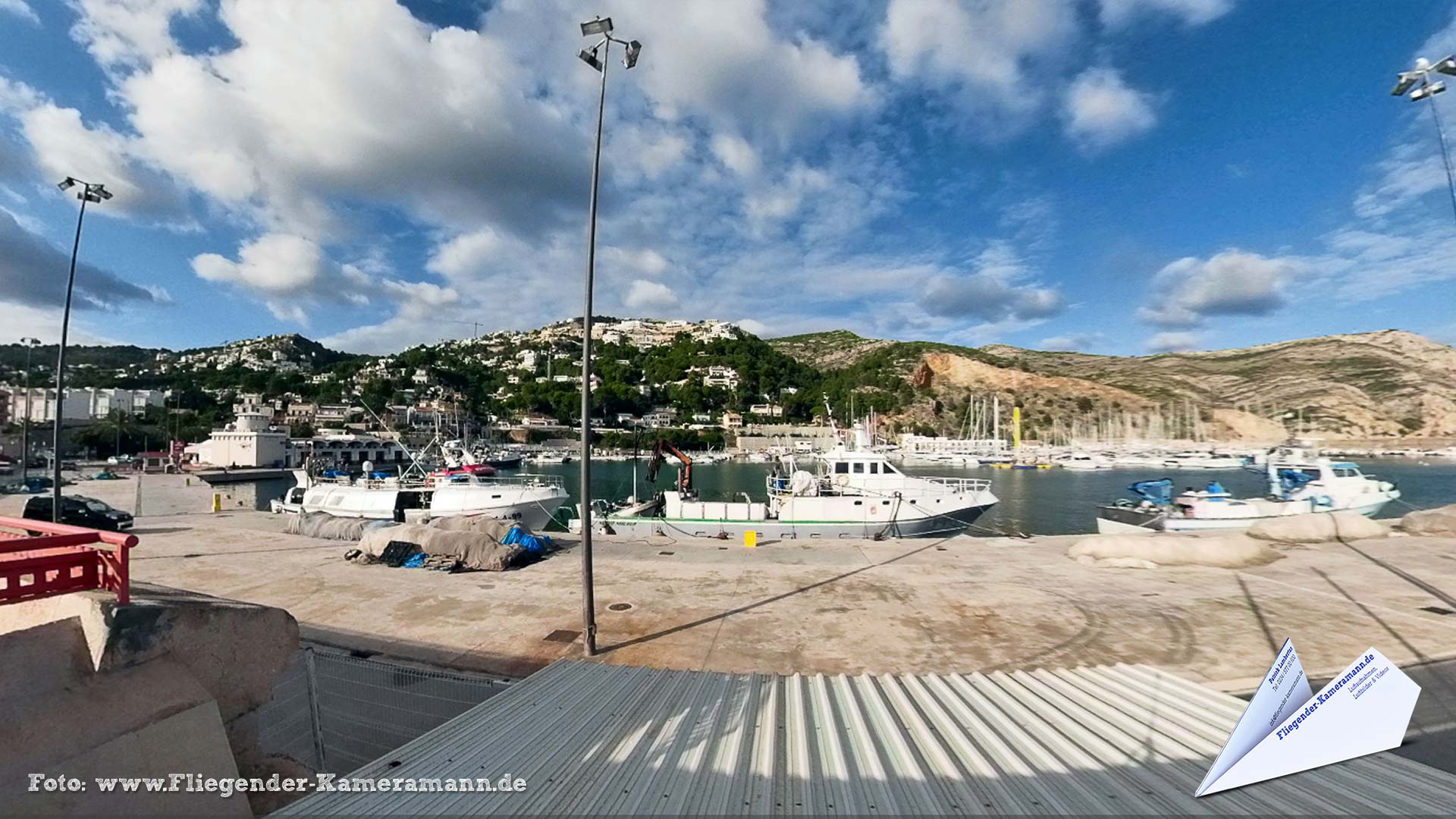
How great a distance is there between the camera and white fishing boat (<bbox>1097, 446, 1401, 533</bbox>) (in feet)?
77.0

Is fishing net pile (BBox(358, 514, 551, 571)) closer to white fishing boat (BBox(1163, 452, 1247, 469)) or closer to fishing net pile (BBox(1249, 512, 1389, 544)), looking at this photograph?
fishing net pile (BBox(1249, 512, 1389, 544))

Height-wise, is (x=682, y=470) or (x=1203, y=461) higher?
(x=682, y=470)

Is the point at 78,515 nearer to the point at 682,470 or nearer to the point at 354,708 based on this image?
the point at 354,708

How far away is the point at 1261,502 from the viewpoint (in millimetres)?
23969

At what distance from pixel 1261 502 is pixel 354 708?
108 ft

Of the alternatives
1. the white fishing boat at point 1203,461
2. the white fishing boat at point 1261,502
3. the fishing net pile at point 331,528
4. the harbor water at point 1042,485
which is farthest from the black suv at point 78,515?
the white fishing boat at point 1203,461

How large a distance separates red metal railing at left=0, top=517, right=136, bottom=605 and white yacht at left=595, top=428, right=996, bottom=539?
57.6 ft

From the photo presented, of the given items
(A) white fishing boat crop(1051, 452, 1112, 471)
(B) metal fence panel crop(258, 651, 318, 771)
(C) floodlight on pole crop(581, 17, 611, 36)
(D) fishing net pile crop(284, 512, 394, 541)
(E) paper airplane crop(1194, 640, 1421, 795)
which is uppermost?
(C) floodlight on pole crop(581, 17, 611, 36)

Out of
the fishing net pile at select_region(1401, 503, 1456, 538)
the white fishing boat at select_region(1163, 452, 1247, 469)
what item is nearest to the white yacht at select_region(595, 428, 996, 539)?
the fishing net pile at select_region(1401, 503, 1456, 538)

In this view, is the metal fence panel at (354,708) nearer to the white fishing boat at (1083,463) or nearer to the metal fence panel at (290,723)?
the metal fence panel at (290,723)

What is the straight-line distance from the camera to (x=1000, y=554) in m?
15.5

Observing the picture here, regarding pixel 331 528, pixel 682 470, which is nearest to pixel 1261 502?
pixel 682 470

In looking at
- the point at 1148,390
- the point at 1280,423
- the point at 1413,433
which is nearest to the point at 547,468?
the point at 1280,423

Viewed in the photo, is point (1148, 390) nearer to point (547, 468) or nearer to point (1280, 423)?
point (1280, 423)
